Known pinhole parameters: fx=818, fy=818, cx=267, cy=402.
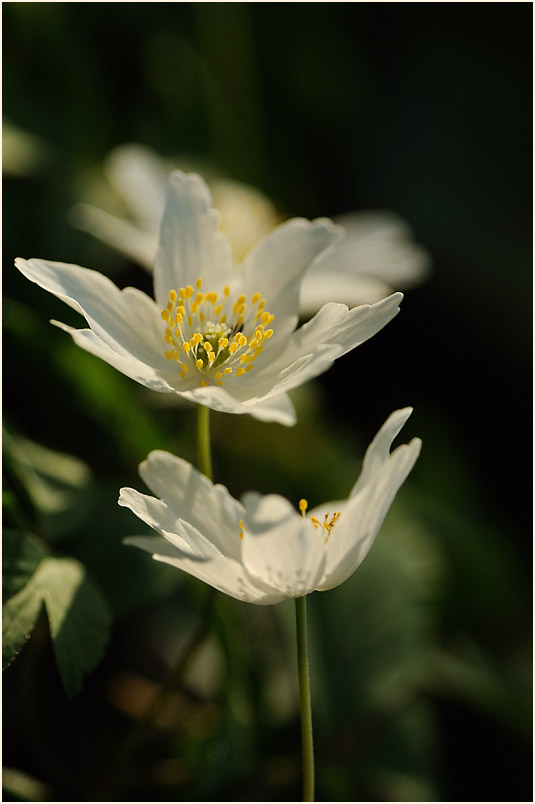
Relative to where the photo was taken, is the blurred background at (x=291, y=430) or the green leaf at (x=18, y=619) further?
the blurred background at (x=291, y=430)

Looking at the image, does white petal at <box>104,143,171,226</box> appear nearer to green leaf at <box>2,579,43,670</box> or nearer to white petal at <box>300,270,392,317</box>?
white petal at <box>300,270,392,317</box>

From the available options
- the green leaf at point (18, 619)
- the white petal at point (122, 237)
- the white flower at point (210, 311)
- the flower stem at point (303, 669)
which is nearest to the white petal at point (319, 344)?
the white flower at point (210, 311)

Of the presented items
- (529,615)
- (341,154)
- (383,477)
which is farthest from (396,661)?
(341,154)

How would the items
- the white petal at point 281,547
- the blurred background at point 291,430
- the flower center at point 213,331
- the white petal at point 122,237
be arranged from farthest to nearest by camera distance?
the white petal at point 122,237
the blurred background at point 291,430
the flower center at point 213,331
the white petal at point 281,547

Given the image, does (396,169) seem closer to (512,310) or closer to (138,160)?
(512,310)

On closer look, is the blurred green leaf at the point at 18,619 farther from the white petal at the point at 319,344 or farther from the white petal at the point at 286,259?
the white petal at the point at 286,259

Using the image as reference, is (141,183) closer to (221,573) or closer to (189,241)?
(189,241)

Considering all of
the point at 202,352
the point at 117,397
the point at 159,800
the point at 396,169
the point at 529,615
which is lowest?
the point at 529,615
